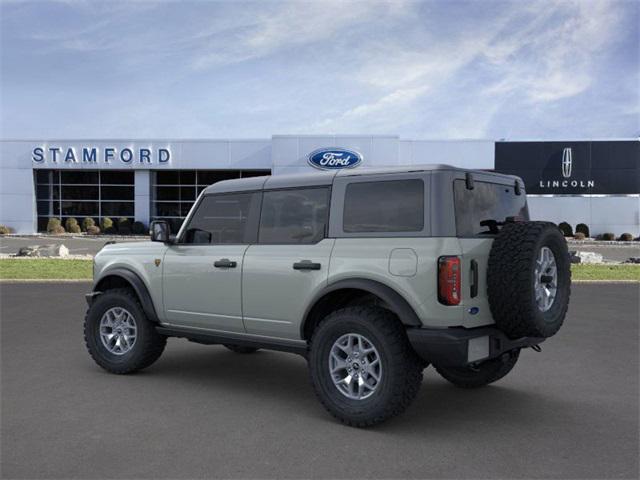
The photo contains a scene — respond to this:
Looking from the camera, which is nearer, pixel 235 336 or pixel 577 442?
pixel 577 442

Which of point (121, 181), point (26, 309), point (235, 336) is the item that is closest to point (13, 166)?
point (121, 181)

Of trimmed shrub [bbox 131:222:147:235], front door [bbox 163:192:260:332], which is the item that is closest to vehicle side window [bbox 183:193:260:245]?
front door [bbox 163:192:260:332]

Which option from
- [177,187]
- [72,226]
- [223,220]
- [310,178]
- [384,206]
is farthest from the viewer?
[177,187]

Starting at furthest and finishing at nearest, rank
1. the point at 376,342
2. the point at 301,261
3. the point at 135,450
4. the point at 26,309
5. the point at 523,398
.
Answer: the point at 26,309 < the point at 523,398 < the point at 301,261 < the point at 376,342 < the point at 135,450

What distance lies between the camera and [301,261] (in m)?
5.52

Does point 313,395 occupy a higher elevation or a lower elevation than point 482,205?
lower

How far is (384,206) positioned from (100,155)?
41.3m

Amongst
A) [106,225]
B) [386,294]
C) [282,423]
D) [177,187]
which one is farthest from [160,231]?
[177,187]

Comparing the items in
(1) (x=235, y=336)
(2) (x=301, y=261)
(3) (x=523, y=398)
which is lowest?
(3) (x=523, y=398)

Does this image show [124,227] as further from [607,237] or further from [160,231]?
[160,231]

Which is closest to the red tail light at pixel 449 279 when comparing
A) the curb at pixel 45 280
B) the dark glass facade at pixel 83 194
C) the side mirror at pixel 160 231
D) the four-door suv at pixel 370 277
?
the four-door suv at pixel 370 277

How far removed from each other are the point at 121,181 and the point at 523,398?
4245 centimetres

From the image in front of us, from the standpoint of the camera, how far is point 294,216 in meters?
5.81

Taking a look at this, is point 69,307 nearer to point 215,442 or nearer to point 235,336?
point 235,336
